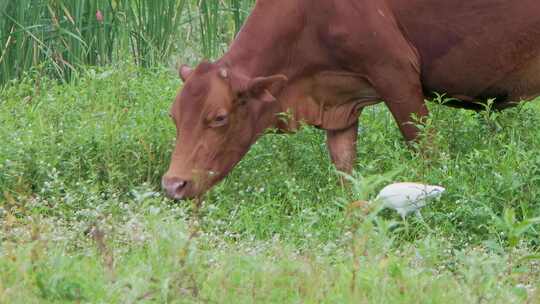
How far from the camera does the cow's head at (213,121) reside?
285 inches

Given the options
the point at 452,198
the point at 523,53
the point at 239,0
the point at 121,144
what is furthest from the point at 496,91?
the point at 239,0

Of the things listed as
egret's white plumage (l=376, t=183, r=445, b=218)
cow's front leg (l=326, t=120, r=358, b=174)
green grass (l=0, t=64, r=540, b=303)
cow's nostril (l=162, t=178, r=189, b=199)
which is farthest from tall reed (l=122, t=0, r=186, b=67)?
egret's white plumage (l=376, t=183, r=445, b=218)

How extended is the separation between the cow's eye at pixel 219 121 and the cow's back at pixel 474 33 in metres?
1.16

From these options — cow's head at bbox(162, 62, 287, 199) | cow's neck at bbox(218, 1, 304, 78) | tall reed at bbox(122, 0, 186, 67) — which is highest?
cow's neck at bbox(218, 1, 304, 78)

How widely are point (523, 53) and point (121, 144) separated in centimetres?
230

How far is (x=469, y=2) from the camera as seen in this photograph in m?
7.71

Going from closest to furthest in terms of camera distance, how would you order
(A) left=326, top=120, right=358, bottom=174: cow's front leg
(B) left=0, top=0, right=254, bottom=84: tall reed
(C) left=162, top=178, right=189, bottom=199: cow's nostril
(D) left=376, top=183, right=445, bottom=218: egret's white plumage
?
(D) left=376, top=183, right=445, bottom=218: egret's white plumage < (C) left=162, top=178, right=189, bottom=199: cow's nostril < (A) left=326, top=120, right=358, bottom=174: cow's front leg < (B) left=0, top=0, right=254, bottom=84: tall reed

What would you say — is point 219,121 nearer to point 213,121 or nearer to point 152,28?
point 213,121

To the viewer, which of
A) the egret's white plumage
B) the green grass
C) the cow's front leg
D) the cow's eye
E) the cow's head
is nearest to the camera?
the green grass

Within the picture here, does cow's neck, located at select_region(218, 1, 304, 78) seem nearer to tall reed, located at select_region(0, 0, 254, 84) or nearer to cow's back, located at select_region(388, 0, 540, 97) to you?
cow's back, located at select_region(388, 0, 540, 97)

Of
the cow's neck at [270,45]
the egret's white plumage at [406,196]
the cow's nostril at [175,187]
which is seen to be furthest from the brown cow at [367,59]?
the egret's white plumage at [406,196]

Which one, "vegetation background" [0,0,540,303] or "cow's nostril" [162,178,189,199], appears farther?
"cow's nostril" [162,178,189,199]

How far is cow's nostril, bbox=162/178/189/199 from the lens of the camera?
23.3 feet

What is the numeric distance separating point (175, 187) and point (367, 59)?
1.34 meters
